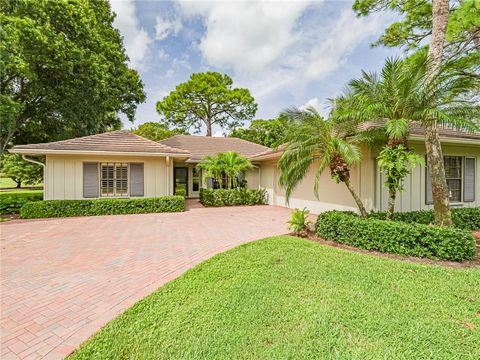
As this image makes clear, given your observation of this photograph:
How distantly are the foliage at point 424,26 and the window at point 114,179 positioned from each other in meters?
13.2

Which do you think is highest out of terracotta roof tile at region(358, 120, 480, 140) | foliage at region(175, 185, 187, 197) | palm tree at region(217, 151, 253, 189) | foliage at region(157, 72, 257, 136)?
foliage at region(157, 72, 257, 136)

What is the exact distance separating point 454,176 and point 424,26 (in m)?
6.58

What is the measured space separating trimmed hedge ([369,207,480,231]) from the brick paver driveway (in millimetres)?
3677

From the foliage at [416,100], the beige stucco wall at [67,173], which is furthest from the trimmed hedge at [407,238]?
the beige stucco wall at [67,173]

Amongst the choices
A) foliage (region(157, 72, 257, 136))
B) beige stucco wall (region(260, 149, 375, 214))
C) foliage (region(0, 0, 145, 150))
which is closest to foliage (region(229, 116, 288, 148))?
foliage (region(157, 72, 257, 136))

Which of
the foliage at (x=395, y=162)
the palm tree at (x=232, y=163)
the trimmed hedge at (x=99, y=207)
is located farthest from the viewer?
the palm tree at (x=232, y=163)

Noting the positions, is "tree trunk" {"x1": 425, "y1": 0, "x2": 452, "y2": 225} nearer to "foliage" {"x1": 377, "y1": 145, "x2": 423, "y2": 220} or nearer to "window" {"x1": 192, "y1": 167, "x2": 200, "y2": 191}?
"foliage" {"x1": 377, "y1": 145, "x2": 423, "y2": 220}

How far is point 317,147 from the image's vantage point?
7.68 metres

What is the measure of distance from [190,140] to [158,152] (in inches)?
395

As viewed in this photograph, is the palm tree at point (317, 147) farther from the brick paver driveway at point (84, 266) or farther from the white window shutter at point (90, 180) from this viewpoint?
the white window shutter at point (90, 180)

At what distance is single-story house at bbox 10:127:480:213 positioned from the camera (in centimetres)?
898

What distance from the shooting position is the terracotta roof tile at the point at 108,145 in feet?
39.0

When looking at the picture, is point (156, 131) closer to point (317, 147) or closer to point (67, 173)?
point (67, 173)

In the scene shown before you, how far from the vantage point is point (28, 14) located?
44.2ft
